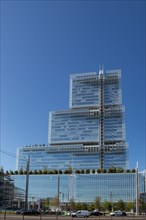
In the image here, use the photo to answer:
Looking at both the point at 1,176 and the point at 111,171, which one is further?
the point at 111,171

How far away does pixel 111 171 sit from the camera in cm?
19875

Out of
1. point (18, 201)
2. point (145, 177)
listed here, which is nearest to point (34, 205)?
point (18, 201)

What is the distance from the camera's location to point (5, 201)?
154 m

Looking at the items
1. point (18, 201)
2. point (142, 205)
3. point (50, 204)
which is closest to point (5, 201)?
point (18, 201)

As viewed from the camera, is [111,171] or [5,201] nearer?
[5,201]

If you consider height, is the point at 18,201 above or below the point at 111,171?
below

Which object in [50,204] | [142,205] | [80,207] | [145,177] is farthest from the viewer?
[145,177]

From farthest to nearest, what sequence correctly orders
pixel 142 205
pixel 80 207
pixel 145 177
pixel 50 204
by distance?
pixel 145 177, pixel 50 204, pixel 80 207, pixel 142 205

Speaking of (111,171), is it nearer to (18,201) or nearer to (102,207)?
(102,207)

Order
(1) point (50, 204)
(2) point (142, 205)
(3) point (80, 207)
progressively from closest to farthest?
(2) point (142, 205) → (3) point (80, 207) → (1) point (50, 204)

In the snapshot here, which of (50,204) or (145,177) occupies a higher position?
(145,177)

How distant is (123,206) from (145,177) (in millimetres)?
36109

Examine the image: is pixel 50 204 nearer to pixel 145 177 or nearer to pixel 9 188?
pixel 9 188

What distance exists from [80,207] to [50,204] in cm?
2072
